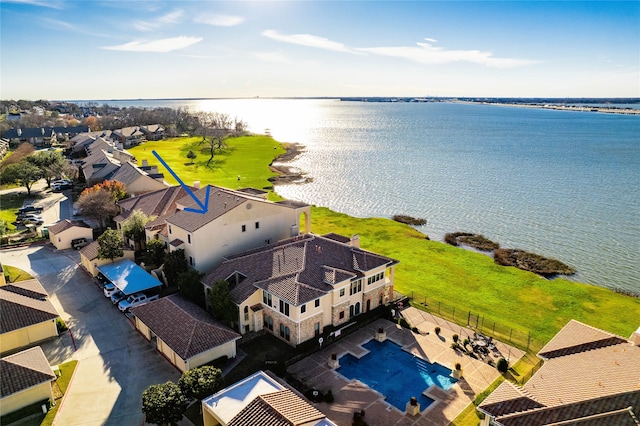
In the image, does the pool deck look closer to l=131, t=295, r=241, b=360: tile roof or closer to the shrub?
the shrub

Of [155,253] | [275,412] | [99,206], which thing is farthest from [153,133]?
[275,412]

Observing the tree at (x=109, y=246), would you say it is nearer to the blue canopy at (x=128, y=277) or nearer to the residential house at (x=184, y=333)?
the blue canopy at (x=128, y=277)

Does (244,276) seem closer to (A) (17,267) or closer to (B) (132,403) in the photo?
(B) (132,403)

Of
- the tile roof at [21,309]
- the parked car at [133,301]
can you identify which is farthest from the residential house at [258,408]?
the tile roof at [21,309]

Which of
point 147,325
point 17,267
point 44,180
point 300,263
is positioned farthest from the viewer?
point 44,180

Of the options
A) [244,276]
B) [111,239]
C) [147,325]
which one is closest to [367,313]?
[244,276]

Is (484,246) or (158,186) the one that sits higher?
(158,186)
